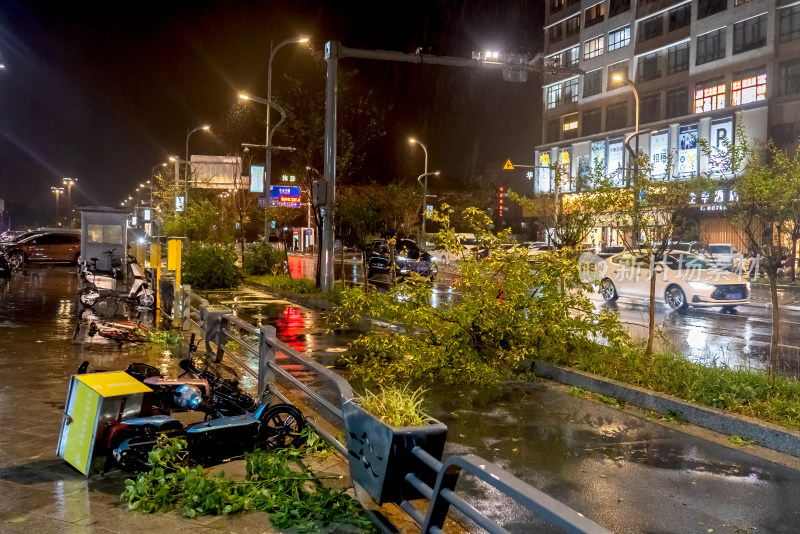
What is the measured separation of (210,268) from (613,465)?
20361 millimetres

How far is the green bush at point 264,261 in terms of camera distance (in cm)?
2798

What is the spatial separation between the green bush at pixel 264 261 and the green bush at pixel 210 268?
254 centimetres

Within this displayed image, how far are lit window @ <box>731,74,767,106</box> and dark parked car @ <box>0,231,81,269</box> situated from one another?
40191mm

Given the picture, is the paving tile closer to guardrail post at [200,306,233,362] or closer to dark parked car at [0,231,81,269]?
guardrail post at [200,306,233,362]

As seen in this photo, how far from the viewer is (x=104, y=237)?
24984 millimetres

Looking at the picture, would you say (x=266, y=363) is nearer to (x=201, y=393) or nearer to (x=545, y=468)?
(x=201, y=393)

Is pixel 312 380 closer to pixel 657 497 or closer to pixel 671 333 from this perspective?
pixel 657 497

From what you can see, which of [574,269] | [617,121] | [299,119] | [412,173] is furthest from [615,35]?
[574,269]

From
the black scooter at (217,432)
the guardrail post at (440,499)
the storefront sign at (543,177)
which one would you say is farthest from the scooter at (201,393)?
the storefront sign at (543,177)

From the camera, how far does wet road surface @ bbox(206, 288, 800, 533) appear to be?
5.03 meters

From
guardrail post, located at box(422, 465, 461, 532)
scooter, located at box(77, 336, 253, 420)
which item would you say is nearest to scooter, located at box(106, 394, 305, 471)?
scooter, located at box(77, 336, 253, 420)

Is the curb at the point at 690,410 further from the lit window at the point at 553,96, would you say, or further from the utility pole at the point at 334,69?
the lit window at the point at 553,96

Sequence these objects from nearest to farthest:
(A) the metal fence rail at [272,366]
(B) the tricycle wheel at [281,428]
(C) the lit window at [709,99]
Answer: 1. (A) the metal fence rail at [272,366]
2. (B) the tricycle wheel at [281,428]
3. (C) the lit window at [709,99]

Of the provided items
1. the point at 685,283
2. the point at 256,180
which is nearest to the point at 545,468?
the point at 685,283
